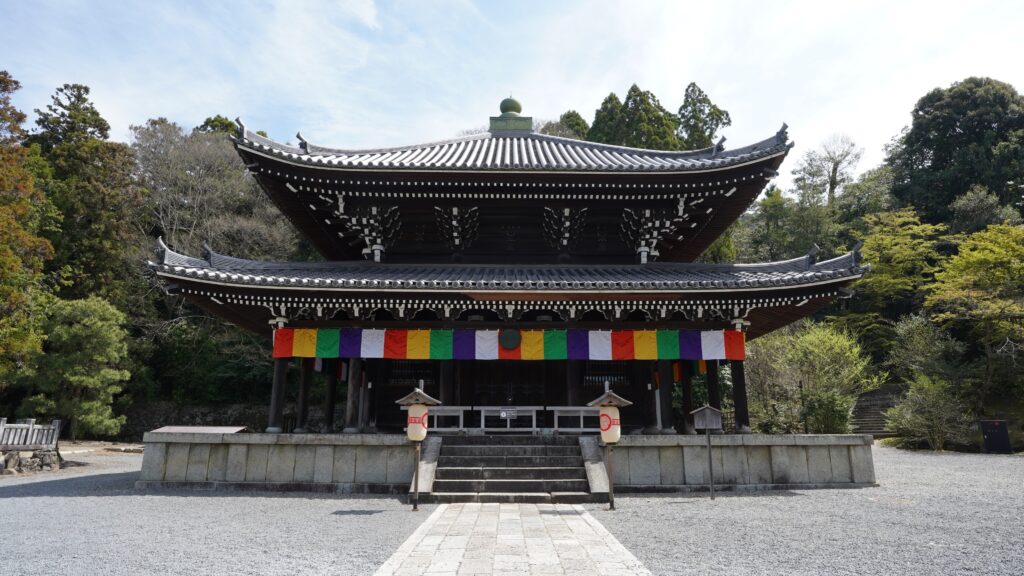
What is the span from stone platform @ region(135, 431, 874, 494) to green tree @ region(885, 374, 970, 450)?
14.4 metres

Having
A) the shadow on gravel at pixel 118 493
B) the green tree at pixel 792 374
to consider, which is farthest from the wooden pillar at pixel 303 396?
the green tree at pixel 792 374

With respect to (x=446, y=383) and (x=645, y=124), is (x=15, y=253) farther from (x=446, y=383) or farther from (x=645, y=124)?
(x=645, y=124)

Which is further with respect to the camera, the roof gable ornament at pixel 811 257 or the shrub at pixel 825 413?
the shrub at pixel 825 413

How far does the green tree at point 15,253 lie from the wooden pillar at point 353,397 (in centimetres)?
1464

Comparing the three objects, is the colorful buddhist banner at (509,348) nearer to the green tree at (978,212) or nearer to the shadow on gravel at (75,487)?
the shadow on gravel at (75,487)

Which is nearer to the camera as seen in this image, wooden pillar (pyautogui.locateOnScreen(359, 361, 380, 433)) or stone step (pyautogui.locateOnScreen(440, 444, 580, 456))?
stone step (pyautogui.locateOnScreen(440, 444, 580, 456))

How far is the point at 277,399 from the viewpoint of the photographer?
1278 centimetres

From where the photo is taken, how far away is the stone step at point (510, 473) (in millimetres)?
10930

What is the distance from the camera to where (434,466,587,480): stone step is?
10930 mm

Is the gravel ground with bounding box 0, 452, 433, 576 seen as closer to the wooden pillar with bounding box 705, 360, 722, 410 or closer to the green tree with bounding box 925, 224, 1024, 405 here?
the wooden pillar with bounding box 705, 360, 722, 410

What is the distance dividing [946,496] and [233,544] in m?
12.5

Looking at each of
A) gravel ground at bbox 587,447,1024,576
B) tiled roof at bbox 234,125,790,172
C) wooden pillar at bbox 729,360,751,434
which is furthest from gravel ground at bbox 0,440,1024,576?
tiled roof at bbox 234,125,790,172

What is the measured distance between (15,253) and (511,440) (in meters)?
20.4

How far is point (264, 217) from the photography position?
33750 millimetres
